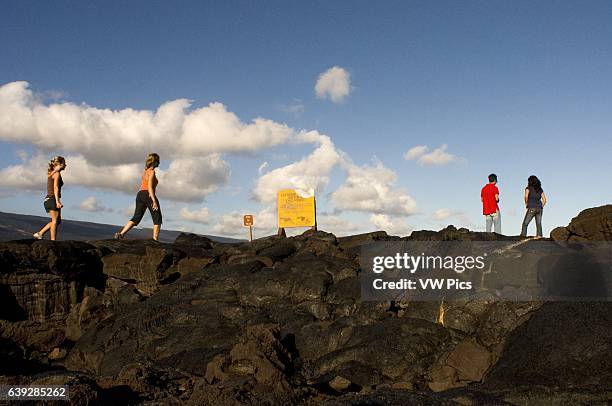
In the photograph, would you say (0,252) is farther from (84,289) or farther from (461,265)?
(461,265)

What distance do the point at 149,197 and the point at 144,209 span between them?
0.53m

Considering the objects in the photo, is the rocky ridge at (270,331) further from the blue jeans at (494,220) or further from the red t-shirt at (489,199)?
the blue jeans at (494,220)

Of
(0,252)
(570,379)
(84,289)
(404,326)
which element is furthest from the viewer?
(84,289)

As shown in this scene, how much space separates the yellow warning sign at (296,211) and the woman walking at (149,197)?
8.34 m

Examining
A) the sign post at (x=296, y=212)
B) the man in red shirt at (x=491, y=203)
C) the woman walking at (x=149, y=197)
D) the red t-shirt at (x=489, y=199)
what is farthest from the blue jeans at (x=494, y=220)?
the woman walking at (x=149, y=197)

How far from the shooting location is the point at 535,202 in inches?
699

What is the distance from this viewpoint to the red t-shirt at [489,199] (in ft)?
60.1

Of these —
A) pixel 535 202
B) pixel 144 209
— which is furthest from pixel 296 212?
pixel 535 202

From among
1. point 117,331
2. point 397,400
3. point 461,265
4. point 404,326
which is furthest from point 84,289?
point 397,400

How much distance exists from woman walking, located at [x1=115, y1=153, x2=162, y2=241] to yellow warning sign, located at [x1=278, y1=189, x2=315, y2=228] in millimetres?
8341

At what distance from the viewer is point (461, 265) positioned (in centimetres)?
1247

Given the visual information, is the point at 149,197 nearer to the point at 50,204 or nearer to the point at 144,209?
the point at 144,209

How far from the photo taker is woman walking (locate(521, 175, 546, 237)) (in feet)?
58.3

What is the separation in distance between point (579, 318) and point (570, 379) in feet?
5.05
